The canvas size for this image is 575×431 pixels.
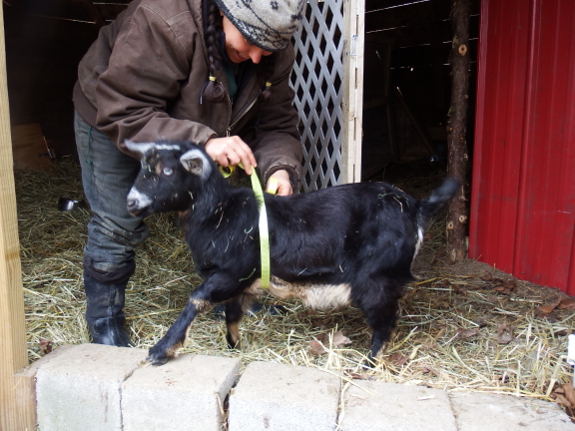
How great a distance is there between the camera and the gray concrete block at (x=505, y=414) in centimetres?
191

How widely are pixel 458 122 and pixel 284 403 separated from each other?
2.73 meters

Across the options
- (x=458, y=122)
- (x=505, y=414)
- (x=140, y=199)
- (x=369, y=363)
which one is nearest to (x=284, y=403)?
(x=369, y=363)

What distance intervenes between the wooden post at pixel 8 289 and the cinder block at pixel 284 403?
96 centimetres

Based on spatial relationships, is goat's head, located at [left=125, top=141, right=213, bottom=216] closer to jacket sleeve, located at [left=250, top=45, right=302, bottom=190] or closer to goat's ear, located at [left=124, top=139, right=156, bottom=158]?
goat's ear, located at [left=124, top=139, right=156, bottom=158]

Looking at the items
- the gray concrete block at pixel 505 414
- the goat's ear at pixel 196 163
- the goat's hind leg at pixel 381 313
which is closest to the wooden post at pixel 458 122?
the goat's hind leg at pixel 381 313

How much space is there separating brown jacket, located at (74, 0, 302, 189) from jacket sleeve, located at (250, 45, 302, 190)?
0.77 feet

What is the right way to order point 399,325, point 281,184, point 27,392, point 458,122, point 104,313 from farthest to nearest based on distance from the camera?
point 458,122 < point 399,325 < point 104,313 < point 281,184 < point 27,392

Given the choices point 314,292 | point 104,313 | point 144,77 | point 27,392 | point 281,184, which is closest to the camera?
point 27,392

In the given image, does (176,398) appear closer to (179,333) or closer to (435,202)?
(179,333)

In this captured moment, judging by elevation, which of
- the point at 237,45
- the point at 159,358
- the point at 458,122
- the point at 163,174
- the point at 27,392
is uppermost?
the point at 237,45

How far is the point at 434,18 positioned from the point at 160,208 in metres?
6.14

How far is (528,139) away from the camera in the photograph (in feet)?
11.5

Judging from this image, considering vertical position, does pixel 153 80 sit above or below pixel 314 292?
above

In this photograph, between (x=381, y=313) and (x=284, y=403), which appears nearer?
(x=284, y=403)
